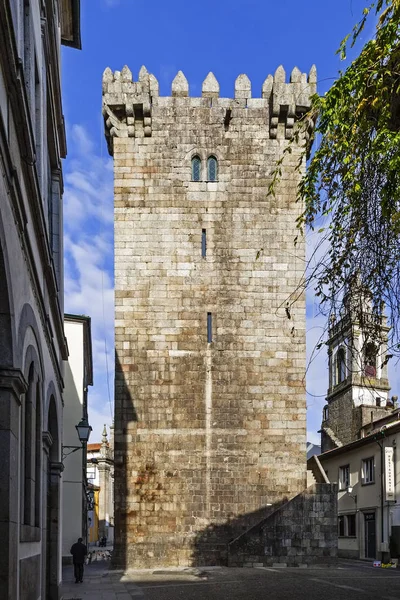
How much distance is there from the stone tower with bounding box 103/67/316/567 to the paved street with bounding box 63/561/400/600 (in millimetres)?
1855

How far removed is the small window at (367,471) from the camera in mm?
31308

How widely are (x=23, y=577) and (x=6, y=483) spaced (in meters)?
2.02

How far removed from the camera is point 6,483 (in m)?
5.85

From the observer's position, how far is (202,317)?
904 inches

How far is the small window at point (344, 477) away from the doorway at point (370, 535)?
9.84ft

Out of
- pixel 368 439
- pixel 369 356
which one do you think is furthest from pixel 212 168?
pixel 369 356

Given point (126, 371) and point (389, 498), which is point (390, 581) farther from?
point (389, 498)

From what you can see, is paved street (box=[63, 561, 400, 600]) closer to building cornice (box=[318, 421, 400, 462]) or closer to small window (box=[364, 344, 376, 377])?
small window (box=[364, 344, 376, 377])

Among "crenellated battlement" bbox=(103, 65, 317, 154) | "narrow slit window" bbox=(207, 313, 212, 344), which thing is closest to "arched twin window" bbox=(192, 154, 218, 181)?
"crenellated battlement" bbox=(103, 65, 317, 154)

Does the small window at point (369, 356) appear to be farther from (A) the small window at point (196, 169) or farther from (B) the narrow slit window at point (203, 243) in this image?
(A) the small window at point (196, 169)

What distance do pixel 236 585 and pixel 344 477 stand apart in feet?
65.2

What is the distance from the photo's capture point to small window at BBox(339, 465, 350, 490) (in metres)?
34.7

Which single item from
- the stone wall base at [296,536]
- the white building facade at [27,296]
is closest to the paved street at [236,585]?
the stone wall base at [296,536]

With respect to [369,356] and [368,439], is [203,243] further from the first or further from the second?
[369,356]
